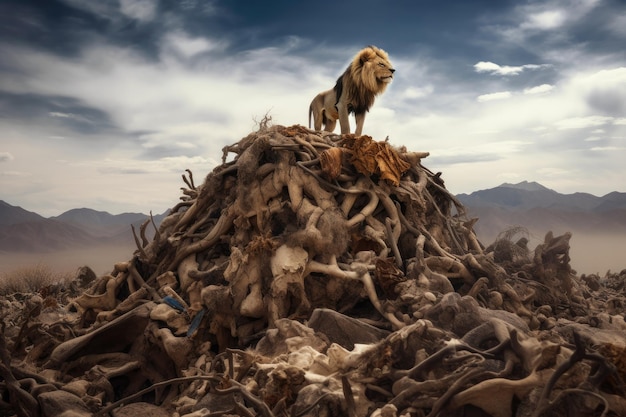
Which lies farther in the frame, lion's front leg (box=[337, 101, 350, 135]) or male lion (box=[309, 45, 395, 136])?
lion's front leg (box=[337, 101, 350, 135])

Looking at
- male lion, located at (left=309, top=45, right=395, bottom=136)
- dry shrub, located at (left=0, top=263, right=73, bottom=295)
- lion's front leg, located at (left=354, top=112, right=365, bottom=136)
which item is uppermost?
male lion, located at (left=309, top=45, right=395, bottom=136)

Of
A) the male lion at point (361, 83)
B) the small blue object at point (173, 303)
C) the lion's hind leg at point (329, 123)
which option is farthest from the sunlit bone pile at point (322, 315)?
the lion's hind leg at point (329, 123)

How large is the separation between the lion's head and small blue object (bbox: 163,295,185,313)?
4415mm

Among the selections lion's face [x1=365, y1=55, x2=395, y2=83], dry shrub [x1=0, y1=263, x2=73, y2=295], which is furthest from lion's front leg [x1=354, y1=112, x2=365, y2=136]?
dry shrub [x1=0, y1=263, x2=73, y2=295]

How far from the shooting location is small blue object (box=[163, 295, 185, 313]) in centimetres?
666

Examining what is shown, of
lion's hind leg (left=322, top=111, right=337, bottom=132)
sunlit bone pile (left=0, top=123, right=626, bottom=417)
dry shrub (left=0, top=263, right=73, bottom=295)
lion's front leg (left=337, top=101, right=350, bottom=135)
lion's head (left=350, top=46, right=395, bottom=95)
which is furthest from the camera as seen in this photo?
dry shrub (left=0, top=263, right=73, bottom=295)

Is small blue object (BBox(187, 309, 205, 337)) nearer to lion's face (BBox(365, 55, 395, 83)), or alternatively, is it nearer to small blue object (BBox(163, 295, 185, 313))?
small blue object (BBox(163, 295, 185, 313))

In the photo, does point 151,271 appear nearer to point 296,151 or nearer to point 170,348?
point 170,348

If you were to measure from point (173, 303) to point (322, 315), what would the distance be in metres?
2.33

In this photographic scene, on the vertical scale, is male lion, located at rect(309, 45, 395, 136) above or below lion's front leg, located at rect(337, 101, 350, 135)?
above

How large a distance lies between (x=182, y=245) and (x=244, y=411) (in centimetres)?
453

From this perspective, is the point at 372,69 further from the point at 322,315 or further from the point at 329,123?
the point at 322,315

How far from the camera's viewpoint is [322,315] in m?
5.22

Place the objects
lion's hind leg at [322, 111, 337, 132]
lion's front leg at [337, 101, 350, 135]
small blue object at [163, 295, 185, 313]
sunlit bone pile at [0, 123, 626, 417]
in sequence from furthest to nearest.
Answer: lion's hind leg at [322, 111, 337, 132], lion's front leg at [337, 101, 350, 135], small blue object at [163, 295, 185, 313], sunlit bone pile at [0, 123, 626, 417]
